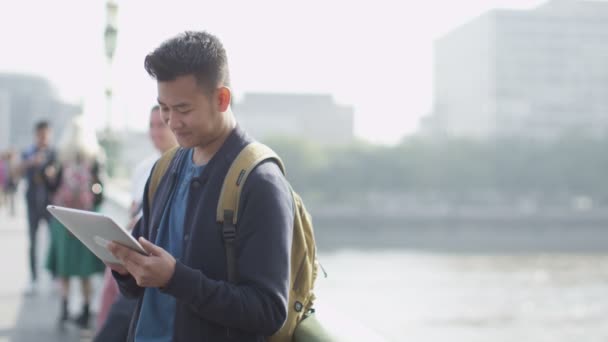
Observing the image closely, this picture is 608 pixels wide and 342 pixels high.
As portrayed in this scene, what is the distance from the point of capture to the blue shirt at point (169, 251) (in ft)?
5.74

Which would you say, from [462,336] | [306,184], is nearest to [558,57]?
[306,184]

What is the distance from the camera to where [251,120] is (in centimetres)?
8812

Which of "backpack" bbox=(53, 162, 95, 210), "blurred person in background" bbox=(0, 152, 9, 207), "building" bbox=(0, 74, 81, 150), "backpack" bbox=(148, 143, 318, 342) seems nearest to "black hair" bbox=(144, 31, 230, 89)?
"backpack" bbox=(148, 143, 318, 342)

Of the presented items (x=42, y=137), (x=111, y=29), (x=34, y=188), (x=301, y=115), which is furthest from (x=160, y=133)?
(x=301, y=115)

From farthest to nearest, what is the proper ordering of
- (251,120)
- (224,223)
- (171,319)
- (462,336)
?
1. (251,120)
2. (462,336)
3. (171,319)
4. (224,223)

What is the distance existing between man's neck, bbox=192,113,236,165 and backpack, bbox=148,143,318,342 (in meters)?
0.07

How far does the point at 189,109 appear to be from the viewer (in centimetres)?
169

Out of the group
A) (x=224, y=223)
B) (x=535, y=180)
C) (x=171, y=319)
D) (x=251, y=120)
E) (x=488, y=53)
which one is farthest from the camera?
(x=251, y=120)

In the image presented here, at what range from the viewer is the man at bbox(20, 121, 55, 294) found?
5777 millimetres

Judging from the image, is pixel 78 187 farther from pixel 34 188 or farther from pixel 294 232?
pixel 294 232

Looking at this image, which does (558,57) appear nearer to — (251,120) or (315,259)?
(251,120)

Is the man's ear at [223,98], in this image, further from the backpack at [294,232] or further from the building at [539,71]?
the building at [539,71]

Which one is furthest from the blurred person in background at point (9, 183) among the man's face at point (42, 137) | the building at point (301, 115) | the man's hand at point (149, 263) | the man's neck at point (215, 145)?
the building at point (301, 115)

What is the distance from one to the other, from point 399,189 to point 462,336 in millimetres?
43114
